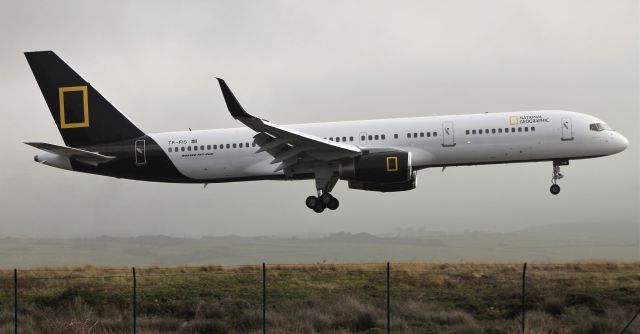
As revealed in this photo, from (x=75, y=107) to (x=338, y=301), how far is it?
23958 mm

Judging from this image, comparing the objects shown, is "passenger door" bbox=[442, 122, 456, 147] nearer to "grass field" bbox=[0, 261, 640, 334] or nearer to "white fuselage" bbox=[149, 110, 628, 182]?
"white fuselage" bbox=[149, 110, 628, 182]

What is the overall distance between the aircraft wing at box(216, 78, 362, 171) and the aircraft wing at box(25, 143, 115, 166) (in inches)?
402

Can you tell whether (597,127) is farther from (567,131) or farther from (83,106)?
(83,106)

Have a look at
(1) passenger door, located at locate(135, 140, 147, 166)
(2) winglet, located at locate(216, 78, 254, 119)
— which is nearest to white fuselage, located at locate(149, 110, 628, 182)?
(2) winglet, located at locate(216, 78, 254, 119)

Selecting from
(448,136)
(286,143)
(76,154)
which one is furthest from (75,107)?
(448,136)

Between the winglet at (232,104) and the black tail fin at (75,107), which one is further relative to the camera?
the black tail fin at (75,107)

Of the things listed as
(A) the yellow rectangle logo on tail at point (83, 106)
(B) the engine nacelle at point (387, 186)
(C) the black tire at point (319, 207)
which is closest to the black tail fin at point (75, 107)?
(A) the yellow rectangle logo on tail at point (83, 106)

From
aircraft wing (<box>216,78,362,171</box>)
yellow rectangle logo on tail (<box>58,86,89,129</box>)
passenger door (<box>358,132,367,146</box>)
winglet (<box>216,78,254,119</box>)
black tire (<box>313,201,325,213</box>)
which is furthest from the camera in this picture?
yellow rectangle logo on tail (<box>58,86,89,129</box>)

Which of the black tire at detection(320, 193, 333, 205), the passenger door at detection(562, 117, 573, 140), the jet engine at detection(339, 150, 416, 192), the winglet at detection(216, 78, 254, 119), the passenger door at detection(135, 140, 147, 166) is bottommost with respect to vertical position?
the black tire at detection(320, 193, 333, 205)

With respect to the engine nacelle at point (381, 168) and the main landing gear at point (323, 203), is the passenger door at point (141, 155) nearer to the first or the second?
the main landing gear at point (323, 203)

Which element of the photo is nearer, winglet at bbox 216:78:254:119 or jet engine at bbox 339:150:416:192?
winglet at bbox 216:78:254:119

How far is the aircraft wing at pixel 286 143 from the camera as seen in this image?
35938 millimetres

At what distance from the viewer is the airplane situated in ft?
128

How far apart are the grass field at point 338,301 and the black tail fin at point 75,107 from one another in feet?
27.2
